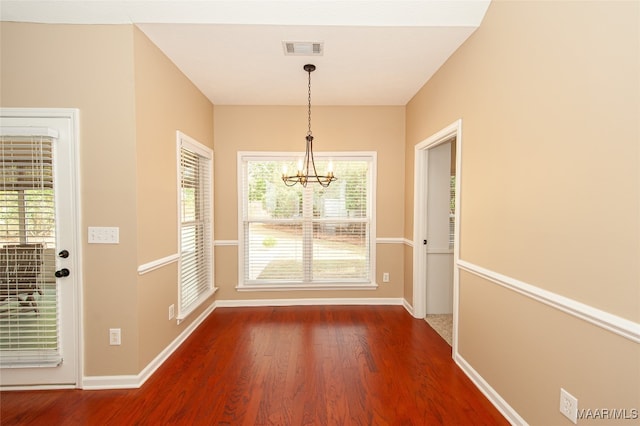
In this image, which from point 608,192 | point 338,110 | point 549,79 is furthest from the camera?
point 338,110

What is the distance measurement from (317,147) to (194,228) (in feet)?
6.12

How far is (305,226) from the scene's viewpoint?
12.9 feet

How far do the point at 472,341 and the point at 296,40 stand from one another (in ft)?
9.31

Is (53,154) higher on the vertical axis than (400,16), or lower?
lower

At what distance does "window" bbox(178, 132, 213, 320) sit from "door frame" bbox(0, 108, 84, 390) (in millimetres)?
800

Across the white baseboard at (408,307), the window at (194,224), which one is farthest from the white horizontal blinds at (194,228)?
the white baseboard at (408,307)

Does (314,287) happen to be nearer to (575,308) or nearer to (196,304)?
(196,304)

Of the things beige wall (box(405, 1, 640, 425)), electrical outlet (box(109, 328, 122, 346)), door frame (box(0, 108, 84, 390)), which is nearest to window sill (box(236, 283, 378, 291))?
beige wall (box(405, 1, 640, 425))

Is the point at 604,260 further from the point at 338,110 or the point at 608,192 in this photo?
the point at 338,110

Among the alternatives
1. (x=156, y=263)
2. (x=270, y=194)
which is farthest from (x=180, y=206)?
(x=270, y=194)

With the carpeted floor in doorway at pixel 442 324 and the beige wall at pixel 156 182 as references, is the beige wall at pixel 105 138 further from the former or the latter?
the carpeted floor in doorway at pixel 442 324

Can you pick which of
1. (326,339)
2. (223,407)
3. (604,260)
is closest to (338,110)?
(326,339)

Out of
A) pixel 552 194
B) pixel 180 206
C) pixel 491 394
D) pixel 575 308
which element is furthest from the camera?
pixel 180 206

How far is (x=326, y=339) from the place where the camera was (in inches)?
116
